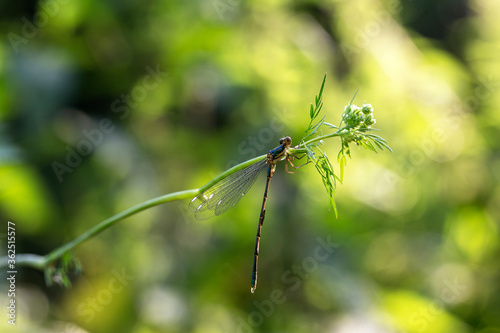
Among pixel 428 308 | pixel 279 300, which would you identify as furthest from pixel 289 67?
pixel 428 308

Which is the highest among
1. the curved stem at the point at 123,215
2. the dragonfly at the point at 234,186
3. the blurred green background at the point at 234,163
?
the blurred green background at the point at 234,163

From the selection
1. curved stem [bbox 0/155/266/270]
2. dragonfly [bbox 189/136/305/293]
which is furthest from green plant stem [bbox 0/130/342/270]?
dragonfly [bbox 189/136/305/293]

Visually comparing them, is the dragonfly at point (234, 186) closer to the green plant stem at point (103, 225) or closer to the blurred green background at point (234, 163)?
the green plant stem at point (103, 225)

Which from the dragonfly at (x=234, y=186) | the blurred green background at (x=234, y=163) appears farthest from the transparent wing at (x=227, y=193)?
the blurred green background at (x=234, y=163)

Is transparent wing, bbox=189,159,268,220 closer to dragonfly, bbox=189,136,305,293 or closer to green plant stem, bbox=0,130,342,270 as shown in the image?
dragonfly, bbox=189,136,305,293

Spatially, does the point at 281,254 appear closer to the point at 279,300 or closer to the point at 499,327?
the point at 279,300

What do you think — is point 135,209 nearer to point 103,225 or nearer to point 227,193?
point 103,225
